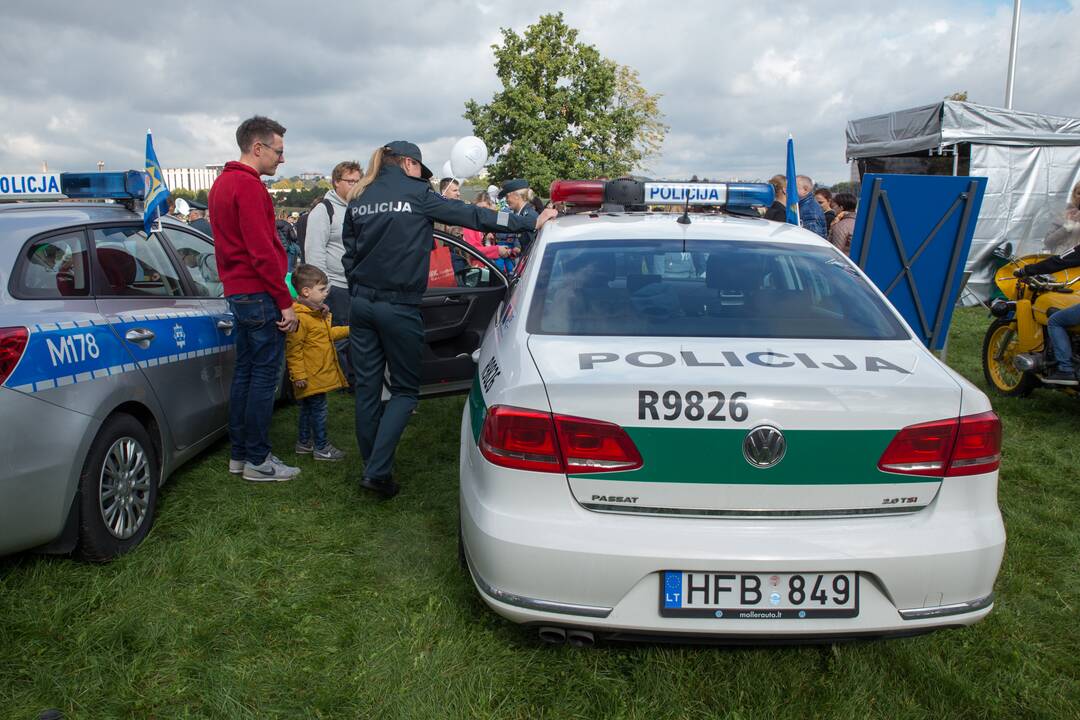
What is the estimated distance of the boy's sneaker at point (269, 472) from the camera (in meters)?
4.31

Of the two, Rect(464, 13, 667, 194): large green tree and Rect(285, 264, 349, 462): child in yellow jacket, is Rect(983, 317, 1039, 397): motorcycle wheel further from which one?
Rect(464, 13, 667, 194): large green tree

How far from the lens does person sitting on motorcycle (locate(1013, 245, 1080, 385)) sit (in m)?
5.50

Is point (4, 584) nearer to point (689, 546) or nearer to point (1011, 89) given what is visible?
point (689, 546)

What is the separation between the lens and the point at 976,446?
224cm

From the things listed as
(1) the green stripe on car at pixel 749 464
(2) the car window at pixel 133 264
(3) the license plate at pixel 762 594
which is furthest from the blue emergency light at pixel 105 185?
(3) the license plate at pixel 762 594

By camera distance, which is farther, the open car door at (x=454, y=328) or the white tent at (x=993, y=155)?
the white tent at (x=993, y=155)

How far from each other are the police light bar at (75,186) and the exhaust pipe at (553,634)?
3.25 metres

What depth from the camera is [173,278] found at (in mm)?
4180

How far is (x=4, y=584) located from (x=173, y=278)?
175 cm

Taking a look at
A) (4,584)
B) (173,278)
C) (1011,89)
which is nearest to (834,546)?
(4,584)

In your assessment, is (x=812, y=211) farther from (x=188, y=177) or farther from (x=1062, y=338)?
(x=188, y=177)

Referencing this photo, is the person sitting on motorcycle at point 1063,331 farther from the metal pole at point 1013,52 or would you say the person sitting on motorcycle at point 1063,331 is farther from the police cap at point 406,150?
the metal pole at point 1013,52

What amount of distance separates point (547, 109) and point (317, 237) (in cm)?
3197

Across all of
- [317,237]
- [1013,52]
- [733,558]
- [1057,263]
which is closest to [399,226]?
[317,237]
